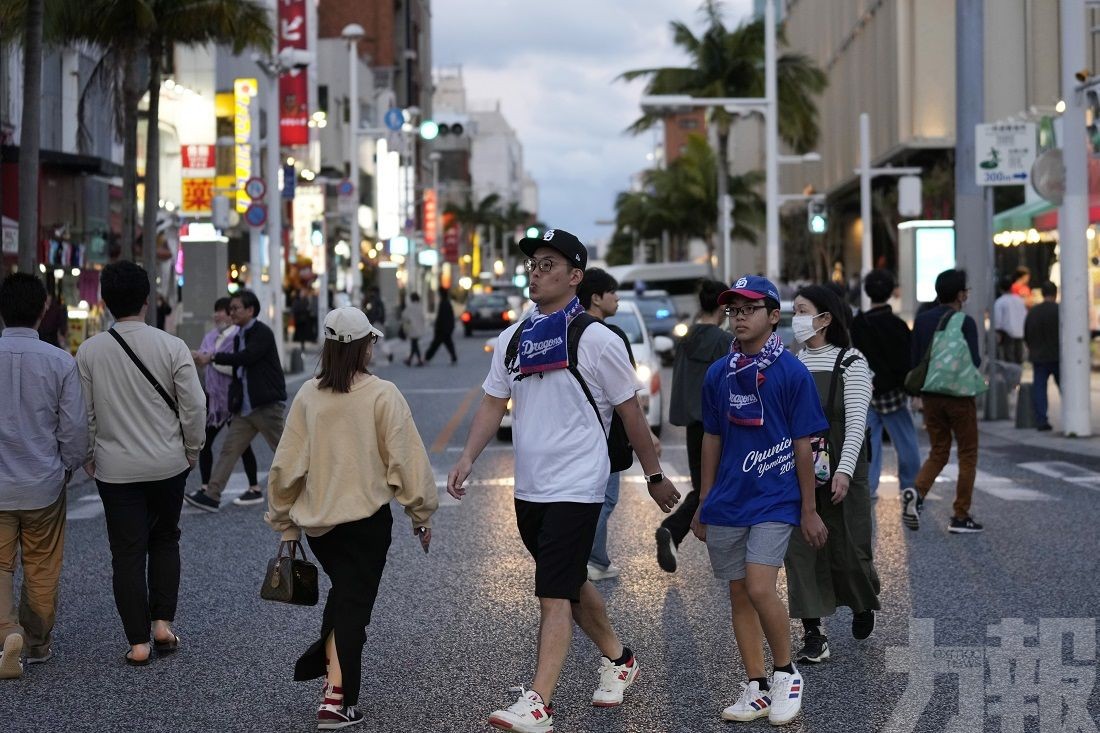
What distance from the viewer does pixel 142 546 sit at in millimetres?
7637

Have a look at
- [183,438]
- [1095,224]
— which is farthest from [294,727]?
[1095,224]

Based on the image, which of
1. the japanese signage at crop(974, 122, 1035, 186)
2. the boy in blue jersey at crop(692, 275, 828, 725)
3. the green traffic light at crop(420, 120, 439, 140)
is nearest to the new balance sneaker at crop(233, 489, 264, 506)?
the boy in blue jersey at crop(692, 275, 828, 725)

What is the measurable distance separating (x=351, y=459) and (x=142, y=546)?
72.1 inches

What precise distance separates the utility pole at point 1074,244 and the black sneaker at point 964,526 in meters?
7.54

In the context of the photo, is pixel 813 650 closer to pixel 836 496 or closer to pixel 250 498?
pixel 836 496

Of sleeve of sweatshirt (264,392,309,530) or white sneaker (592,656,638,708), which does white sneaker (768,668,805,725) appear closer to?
white sneaker (592,656,638,708)

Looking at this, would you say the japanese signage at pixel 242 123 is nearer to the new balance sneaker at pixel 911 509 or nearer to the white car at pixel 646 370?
the white car at pixel 646 370

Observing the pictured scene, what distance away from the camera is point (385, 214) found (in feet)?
234

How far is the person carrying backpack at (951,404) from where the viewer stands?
37.1ft

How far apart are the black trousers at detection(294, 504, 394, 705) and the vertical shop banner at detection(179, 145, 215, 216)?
122ft

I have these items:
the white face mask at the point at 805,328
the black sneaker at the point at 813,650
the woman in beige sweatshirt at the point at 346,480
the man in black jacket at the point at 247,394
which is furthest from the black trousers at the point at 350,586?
the man in black jacket at the point at 247,394

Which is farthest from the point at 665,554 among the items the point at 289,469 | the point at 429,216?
the point at 429,216

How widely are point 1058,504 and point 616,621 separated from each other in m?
5.96

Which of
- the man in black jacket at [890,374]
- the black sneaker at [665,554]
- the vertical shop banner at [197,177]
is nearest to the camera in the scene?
the black sneaker at [665,554]
